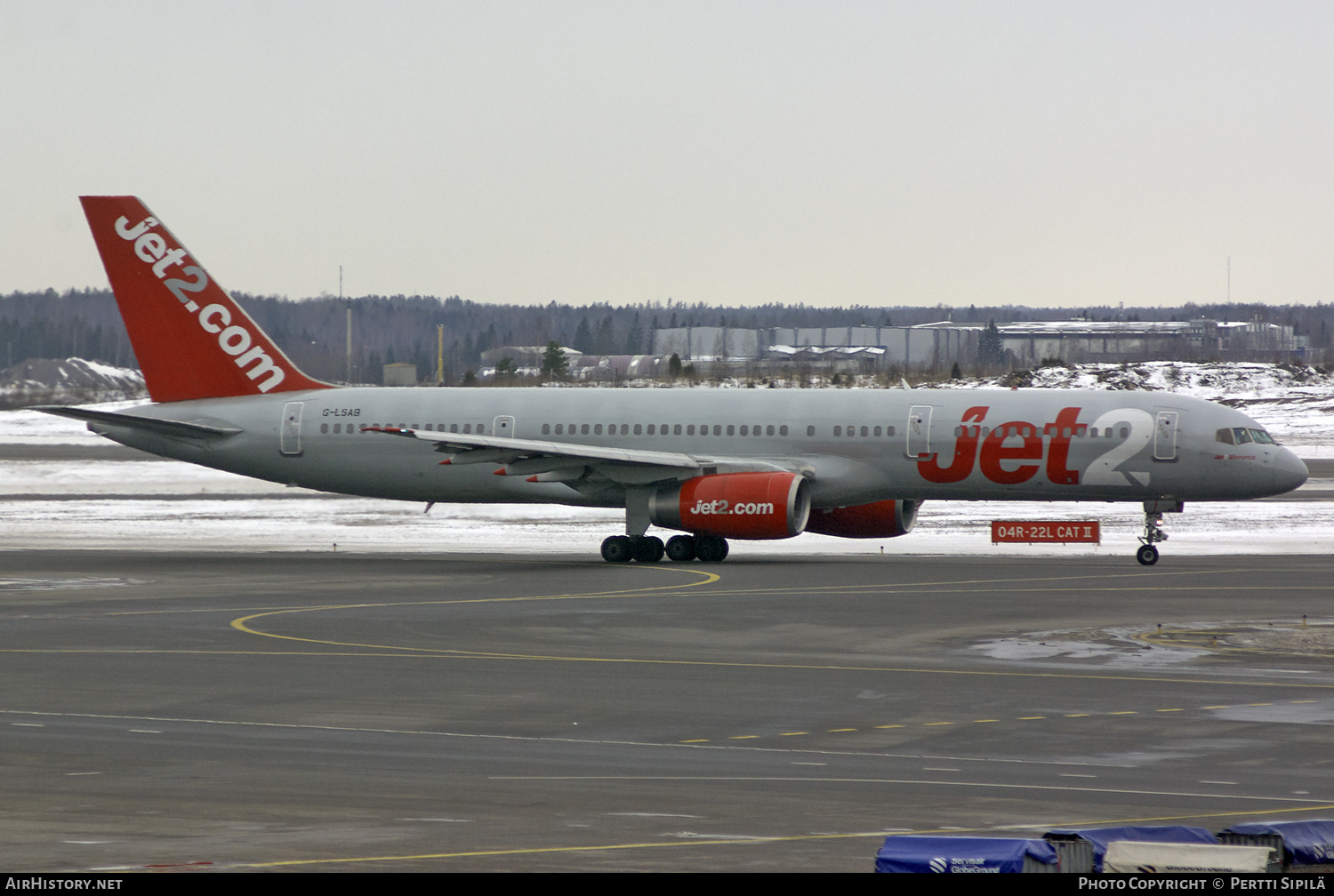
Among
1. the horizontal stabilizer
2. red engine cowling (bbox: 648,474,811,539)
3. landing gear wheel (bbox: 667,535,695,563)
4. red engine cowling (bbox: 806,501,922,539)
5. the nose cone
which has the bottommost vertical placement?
landing gear wheel (bbox: 667,535,695,563)

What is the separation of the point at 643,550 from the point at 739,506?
3.36 meters

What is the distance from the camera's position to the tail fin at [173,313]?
46375 millimetres

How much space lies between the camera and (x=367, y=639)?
2628 cm

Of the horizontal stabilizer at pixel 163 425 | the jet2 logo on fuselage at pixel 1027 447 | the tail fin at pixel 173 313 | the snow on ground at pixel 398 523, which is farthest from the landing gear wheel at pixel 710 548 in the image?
the horizontal stabilizer at pixel 163 425

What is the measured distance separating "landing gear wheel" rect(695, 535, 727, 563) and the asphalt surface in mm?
6695

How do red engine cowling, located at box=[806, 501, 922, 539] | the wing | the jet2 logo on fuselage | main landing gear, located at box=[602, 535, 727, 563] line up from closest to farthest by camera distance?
the wing → the jet2 logo on fuselage → main landing gear, located at box=[602, 535, 727, 563] → red engine cowling, located at box=[806, 501, 922, 539]

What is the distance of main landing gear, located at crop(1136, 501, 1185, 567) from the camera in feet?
132

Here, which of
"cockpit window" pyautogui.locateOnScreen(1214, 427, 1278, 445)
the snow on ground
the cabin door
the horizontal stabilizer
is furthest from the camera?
the snow on ground

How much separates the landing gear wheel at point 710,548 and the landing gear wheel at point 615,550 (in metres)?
1.92

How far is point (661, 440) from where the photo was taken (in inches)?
1720

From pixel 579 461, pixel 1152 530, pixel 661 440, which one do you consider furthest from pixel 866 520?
pixel 579 461

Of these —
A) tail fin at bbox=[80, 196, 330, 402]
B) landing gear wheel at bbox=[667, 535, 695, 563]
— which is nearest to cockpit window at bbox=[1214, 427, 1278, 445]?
landing gear wheel at bbox=[667, 535, 695, 563]

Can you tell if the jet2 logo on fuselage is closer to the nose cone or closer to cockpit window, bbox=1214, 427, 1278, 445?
cockpit window, bbox=1214, 427, 1278, 445

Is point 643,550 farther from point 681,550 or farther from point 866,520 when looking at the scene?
point 866,520
